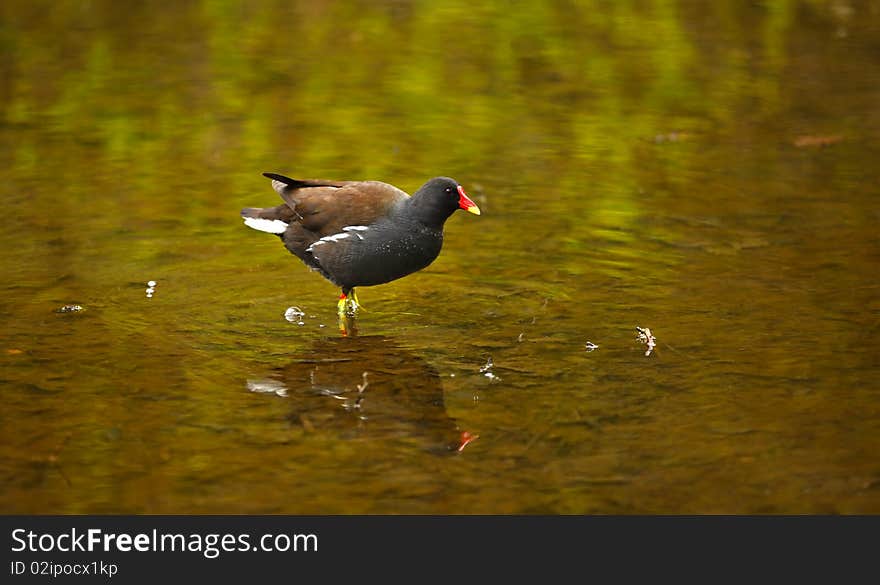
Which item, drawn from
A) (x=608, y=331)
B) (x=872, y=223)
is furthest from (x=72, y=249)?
(x=872, y=223)

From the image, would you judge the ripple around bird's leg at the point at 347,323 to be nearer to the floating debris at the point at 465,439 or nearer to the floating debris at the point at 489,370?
the floating debris at the point at 489,370

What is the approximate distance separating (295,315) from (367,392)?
1141 mm

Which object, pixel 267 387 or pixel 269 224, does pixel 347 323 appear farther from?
pixel 267 387

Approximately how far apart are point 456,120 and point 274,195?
2.35 m

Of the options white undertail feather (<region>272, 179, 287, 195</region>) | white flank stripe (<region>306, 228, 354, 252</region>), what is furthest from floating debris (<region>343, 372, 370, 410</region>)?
white undertail feather (<region>272, 179, 287, 195</region>)

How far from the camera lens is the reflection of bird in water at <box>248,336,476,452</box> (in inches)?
212

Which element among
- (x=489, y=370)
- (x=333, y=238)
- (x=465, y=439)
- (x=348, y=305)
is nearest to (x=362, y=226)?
(x=333, y=238)

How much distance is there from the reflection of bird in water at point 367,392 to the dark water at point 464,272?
0.8 inches

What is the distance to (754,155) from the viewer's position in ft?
31.0

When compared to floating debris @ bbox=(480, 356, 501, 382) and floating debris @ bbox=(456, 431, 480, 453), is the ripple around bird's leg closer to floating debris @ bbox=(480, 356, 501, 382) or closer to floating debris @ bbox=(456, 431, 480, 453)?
floating debris @ bbox=(480, 356, 501, 382)

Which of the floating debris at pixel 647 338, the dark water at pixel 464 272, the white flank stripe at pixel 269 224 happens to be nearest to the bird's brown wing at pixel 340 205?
the white flank stripe at pixel 269 224

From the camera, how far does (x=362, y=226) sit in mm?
6730

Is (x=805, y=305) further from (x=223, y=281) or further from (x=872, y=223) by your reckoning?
(x=223, y=281)

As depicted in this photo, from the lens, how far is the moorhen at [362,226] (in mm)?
6629
